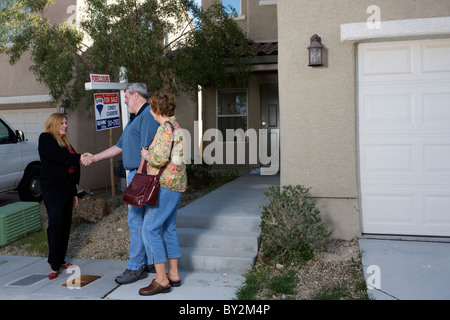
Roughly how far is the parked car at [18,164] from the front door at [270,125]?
5.32 metres

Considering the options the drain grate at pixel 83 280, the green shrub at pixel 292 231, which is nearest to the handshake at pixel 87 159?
the drain grate at pixel 83 280

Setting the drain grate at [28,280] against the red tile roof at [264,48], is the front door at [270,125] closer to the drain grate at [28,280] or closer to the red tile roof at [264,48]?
the red tile roof at [264,48]

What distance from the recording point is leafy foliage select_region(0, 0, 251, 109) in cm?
690

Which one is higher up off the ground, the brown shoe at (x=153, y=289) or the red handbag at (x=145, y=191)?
the red handbag at (x=145, y=191)

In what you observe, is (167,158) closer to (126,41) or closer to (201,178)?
(126,41)

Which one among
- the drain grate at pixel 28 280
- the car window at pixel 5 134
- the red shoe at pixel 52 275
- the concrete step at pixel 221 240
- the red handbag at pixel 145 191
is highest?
the car window at pixel 5 134

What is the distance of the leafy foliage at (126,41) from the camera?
690 centimetres

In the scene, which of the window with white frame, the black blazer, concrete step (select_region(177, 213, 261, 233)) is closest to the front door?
the window with white frame

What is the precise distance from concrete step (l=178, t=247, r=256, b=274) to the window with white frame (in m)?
6.25

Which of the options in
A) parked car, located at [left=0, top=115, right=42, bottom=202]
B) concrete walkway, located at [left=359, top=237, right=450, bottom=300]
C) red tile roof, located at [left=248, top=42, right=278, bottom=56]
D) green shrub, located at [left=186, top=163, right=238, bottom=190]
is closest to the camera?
concrete walkway, located at [left=359, top=237, right=450, bottom=300]

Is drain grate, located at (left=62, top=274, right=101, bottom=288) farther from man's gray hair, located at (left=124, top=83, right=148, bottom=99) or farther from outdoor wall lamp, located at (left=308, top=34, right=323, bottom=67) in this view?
outdoor wall lamp, located at (left=308, top=34, right=323, bottom=67)

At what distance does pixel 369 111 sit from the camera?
5227mm

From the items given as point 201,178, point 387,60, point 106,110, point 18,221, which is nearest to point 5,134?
point 18,221

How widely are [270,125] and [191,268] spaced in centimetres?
670
